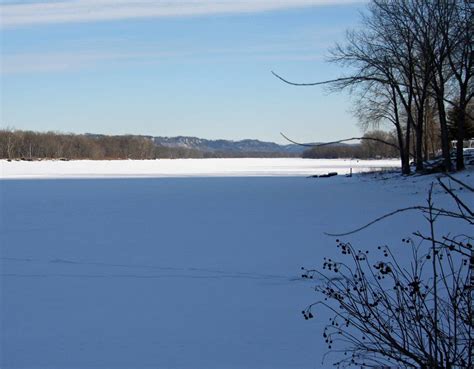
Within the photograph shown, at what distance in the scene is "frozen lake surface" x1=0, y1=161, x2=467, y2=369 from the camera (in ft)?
19.2

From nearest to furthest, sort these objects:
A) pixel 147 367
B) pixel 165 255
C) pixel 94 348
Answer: pixel 147 367 → pixel 94 348 → pixel 165 255

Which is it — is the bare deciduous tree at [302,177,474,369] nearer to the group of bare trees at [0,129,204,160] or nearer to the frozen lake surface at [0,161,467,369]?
the frozen lake surface at [0,161,467,369]

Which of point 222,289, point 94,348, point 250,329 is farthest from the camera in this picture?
point 222,289

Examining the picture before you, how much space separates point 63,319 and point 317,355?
3.00 meters

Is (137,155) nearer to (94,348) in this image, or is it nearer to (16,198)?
(16,198)

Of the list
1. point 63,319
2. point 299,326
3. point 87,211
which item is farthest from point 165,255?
point 87,211

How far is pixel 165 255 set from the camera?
1123 centimetres

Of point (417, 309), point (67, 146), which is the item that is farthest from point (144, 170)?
point (67, 146)

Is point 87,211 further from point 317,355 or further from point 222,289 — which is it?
point 317,355

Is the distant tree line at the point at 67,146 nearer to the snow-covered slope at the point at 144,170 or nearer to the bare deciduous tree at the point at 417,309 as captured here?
the snow-covered slope at the point at 144,170

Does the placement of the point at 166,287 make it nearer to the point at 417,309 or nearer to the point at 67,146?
the point at 417,309

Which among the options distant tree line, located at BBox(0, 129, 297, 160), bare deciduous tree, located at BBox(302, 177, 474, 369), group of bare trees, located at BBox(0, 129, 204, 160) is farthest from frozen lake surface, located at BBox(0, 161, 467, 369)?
group of bare trees, located at BBox(0, 129, 204, 160)

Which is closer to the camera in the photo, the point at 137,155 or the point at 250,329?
the point at 250,329

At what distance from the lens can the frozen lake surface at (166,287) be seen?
5855 millimetres
